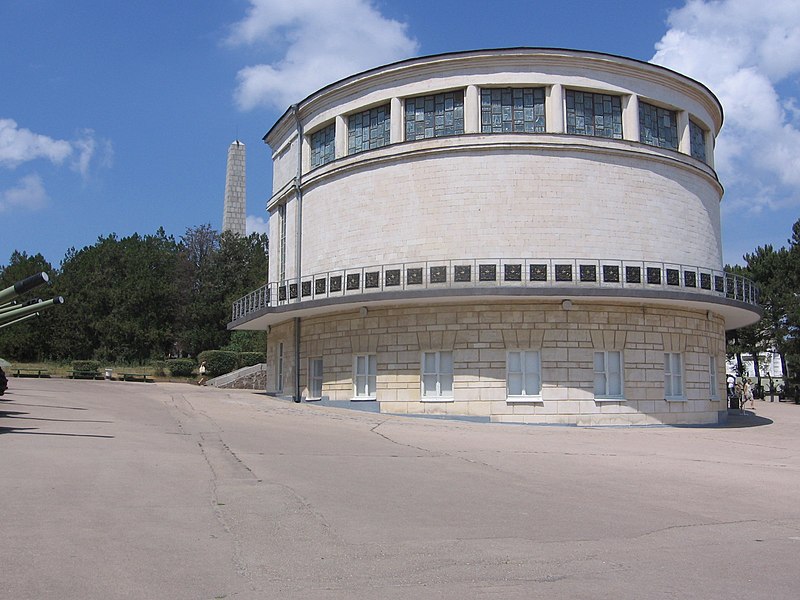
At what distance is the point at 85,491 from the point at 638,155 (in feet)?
67.6

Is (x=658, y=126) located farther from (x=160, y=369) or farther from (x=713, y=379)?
(x=160, y=369)

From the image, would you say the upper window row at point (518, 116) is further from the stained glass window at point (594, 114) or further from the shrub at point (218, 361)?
the shrub at point (218, 361)

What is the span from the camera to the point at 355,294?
2405 cm

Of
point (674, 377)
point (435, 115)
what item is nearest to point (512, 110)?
point (435, 115)

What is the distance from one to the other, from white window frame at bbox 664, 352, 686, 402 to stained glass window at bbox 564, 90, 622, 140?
23.7 feet

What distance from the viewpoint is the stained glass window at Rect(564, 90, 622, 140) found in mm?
24953

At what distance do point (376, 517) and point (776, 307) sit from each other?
163ft

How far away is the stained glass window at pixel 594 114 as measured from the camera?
24953 millimetres

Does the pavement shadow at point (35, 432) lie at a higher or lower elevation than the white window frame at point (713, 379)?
lower

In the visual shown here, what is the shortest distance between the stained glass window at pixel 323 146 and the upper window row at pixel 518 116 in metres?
2.04

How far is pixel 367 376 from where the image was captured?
25047 millimetres

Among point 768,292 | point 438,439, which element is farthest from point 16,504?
point 768,292

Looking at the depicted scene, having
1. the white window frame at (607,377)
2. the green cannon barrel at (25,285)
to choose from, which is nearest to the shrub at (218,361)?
the white window frame at (607,377)

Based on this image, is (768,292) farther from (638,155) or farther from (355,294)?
(355,294)
